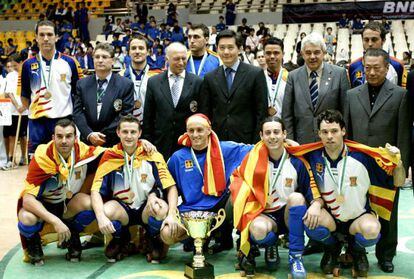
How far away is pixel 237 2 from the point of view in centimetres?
1947

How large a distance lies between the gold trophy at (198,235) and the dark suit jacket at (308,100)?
1.00 metres

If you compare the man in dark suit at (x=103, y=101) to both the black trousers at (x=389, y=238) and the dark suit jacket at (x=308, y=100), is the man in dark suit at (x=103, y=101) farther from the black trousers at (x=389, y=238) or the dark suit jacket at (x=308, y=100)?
the black trousers at (x=389, y=238)

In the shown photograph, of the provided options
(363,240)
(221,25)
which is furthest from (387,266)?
(221,25)

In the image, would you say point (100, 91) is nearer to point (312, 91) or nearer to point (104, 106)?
point (104, 106)

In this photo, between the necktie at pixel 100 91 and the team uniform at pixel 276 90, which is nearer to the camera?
the necktie at pixel 100 91

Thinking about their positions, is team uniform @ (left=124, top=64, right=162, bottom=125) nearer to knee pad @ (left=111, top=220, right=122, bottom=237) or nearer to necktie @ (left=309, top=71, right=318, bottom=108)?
knee pad @ (left=111, top=220, right=122, bottom=237)

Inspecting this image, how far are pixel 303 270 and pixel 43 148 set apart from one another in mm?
2100

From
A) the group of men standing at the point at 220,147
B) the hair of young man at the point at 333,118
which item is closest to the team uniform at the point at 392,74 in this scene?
the group of men standing at the point at 220,147

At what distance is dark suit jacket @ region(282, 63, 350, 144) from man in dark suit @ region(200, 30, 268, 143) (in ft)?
0.70

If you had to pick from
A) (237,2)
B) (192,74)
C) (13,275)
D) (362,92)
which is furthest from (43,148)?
(237,2)

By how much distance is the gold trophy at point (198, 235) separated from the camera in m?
3.99

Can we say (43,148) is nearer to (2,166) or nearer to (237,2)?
(2,166)

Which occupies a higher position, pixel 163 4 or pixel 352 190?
pixel 163 4

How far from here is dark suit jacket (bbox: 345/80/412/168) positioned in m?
4.13
